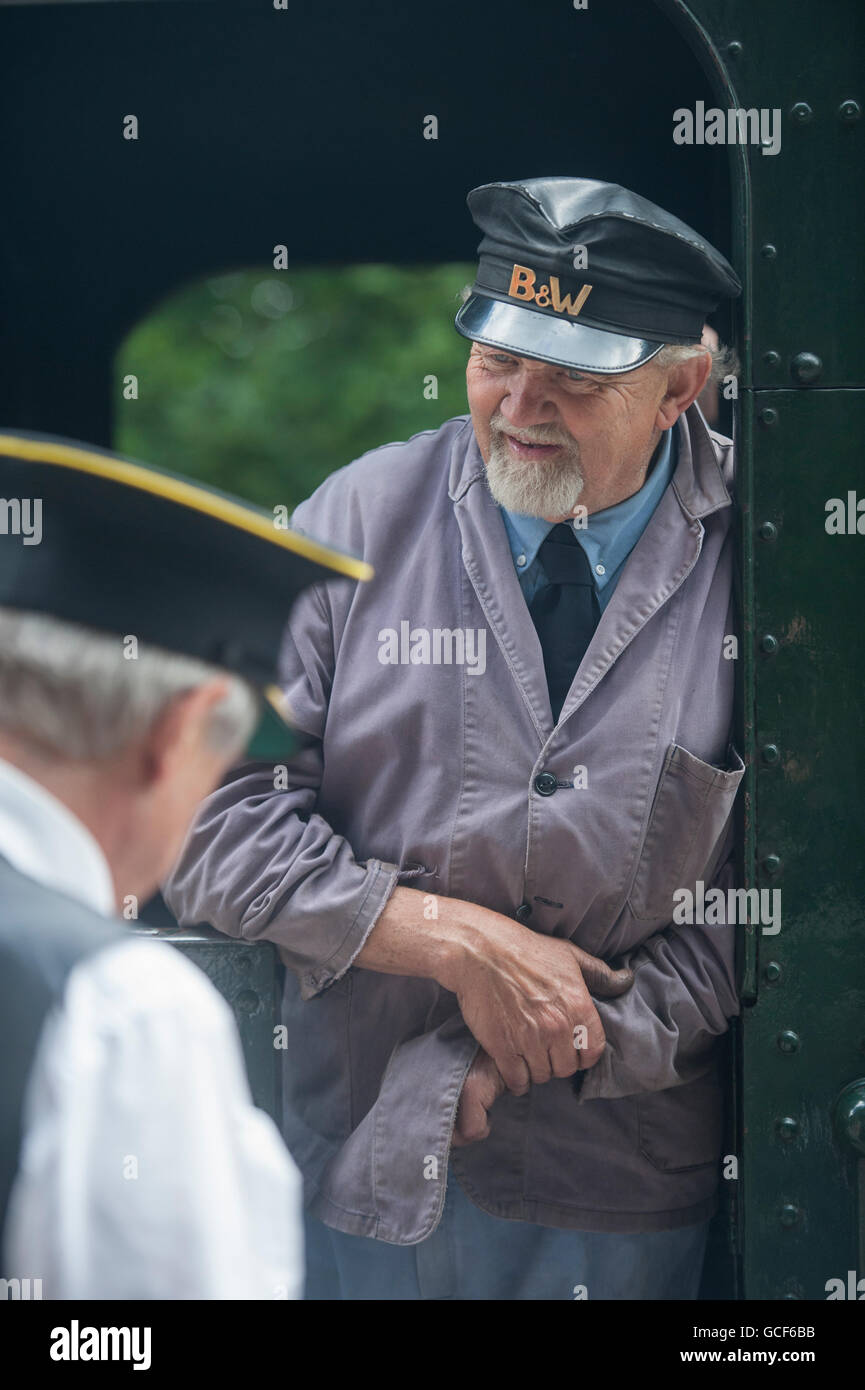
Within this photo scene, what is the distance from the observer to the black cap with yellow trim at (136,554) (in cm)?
109

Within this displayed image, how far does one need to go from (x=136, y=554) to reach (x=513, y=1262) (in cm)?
136

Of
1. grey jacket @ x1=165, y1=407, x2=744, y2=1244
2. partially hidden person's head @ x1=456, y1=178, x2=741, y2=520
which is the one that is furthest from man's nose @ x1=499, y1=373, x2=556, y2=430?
grey jacket @ x1=165, y1=407, x2=744, y2=1244

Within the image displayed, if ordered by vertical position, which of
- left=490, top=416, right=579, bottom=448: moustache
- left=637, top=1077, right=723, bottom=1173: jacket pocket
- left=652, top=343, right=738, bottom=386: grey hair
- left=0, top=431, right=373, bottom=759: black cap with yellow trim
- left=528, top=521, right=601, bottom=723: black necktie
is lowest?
left=637, top=1077, right=723, bottom=1173: jacket pocket

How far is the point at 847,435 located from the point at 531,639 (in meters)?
0.49

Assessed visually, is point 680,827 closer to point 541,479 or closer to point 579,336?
point 541,479

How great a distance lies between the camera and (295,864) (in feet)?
6.49

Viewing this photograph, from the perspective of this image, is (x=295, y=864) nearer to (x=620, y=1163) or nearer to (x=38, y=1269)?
(x=620, y=1163)

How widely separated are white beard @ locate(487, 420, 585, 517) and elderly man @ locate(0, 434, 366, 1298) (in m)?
0.88

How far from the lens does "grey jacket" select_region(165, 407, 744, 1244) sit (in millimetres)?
1989

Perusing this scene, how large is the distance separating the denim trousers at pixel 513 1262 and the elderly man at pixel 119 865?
Result: 965mm

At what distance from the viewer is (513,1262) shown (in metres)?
2.08

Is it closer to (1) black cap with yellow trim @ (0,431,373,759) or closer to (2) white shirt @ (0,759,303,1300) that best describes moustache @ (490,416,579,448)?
(1) black cap with yellow trim @ (0,431,373,759)

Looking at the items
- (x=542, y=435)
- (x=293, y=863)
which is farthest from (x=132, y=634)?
(x=542, y=435)
